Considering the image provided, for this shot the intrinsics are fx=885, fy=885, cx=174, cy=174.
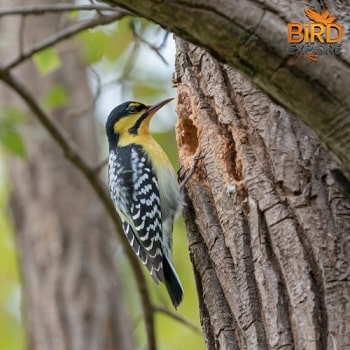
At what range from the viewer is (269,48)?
7.39 feet

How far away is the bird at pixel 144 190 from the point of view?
189 inches

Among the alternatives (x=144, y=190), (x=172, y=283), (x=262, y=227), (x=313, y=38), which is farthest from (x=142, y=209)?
(x=313, y=38)

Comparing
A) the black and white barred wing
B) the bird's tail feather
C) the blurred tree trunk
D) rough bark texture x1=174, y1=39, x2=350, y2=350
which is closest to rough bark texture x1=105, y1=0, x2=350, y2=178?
rough bark texture x1=174, y1=39, x2=350, y2=350

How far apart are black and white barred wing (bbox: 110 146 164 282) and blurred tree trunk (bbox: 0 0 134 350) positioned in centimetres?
131

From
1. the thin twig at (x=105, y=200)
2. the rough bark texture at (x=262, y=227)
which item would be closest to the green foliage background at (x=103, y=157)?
the thin twig at (x=105, y=200)

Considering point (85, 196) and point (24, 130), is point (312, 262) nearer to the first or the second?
point (24, 130)

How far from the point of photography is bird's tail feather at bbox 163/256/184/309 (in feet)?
15.1

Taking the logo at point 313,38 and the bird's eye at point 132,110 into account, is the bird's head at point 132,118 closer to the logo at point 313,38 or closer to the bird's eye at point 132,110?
the bird's eye at point 132,110

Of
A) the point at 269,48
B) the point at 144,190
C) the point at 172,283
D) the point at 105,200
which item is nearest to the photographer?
the point at 269,48

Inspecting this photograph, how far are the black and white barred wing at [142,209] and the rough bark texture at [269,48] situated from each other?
2528mm

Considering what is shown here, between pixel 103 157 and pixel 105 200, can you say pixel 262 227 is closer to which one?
pixel 105 200

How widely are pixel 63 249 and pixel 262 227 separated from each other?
165 inches

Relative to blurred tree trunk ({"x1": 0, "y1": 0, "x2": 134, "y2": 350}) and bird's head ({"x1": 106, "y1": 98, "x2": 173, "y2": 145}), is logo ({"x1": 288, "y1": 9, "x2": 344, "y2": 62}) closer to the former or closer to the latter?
bird's head ({"x1": 106, "y1": 98, "x2": 173, "y2": 145})

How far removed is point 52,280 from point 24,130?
4.12 ft
